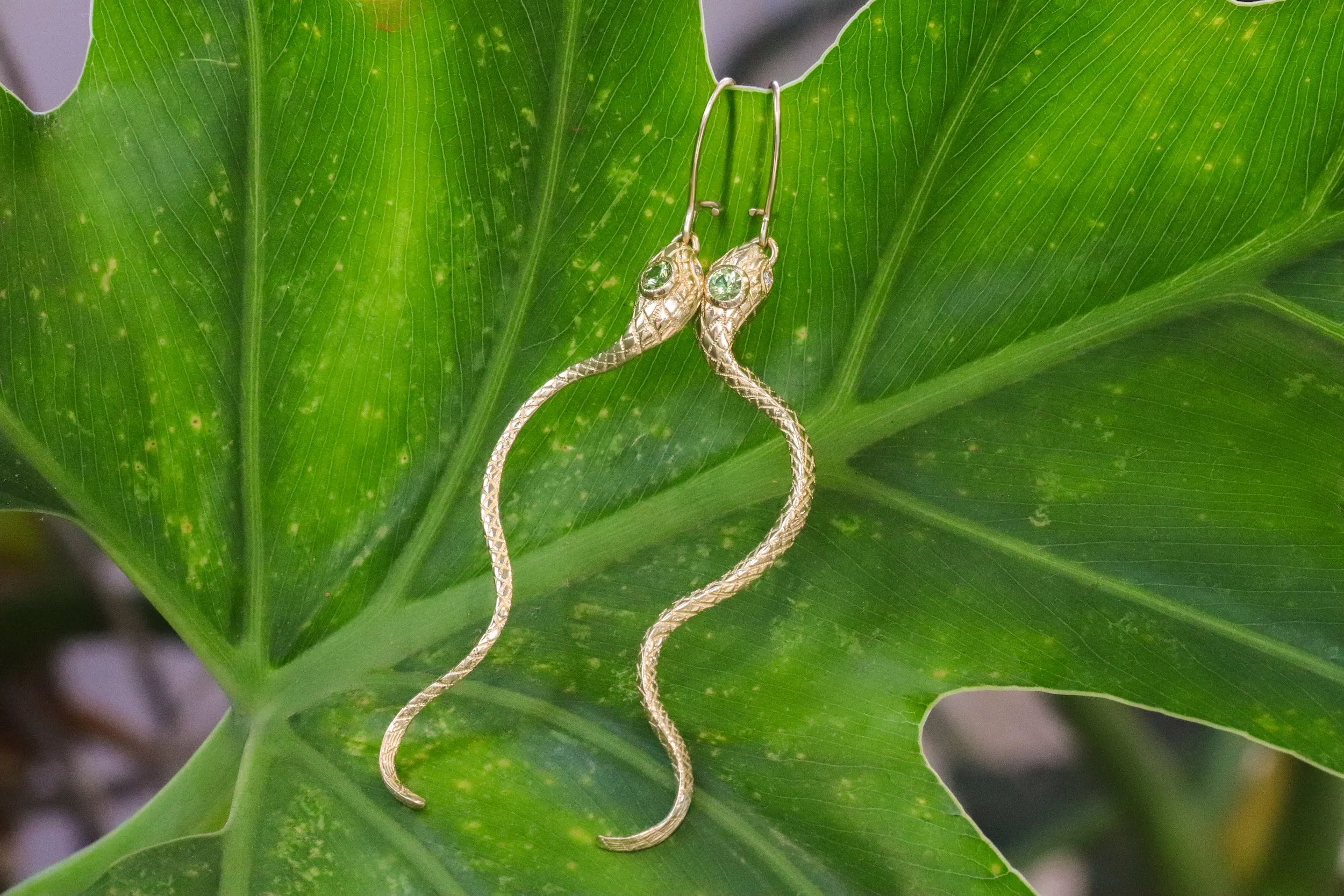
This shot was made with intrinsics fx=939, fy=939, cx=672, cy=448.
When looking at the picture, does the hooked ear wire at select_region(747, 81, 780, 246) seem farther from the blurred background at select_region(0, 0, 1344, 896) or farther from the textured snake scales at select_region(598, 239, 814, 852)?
the blurred background at select_region(0, 0, 1344, 896)

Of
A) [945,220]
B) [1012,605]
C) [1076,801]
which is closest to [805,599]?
[1012,605]

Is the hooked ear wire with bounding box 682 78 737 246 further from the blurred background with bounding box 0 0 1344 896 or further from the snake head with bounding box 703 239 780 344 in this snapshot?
the blurred background with bounding box 0 0 1344 896

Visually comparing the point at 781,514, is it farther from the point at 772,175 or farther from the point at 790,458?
the point at 772,175

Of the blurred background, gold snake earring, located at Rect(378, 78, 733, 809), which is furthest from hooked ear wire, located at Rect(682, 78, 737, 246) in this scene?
the blurred background

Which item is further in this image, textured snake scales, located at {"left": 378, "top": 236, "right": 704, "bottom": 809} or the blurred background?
the blurred background

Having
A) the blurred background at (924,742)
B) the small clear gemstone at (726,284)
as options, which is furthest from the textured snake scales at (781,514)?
the blurred background at (924,742)

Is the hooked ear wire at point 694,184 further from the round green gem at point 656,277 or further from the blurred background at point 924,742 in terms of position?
the blurred background at point 924,742

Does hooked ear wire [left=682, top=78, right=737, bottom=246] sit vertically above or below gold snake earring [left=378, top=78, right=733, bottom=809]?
above

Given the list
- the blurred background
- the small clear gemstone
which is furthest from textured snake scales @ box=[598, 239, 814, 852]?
the blurred background

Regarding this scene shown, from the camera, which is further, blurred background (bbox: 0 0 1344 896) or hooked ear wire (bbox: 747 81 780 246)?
blurred background (bbox: 0 0 1344 896)

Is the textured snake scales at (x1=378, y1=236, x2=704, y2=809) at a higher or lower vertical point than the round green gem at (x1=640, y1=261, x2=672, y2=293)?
lower
